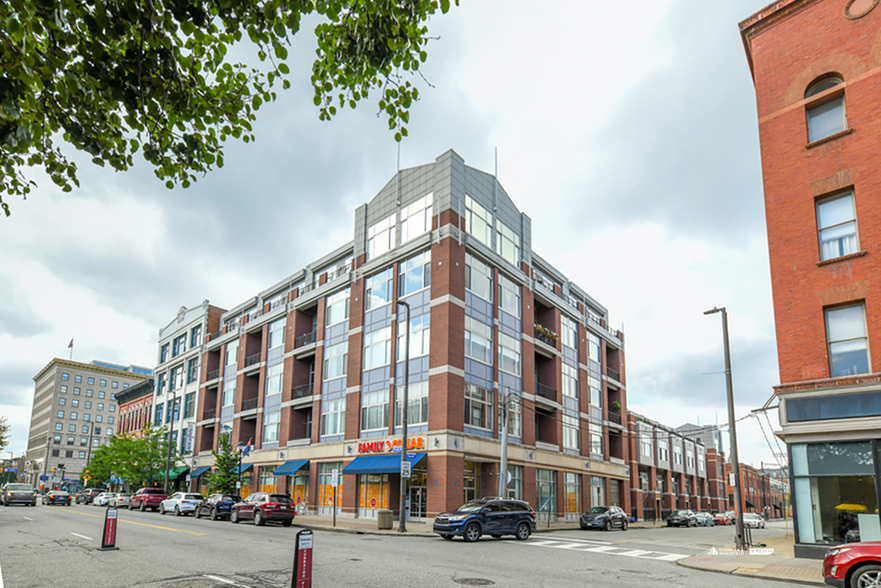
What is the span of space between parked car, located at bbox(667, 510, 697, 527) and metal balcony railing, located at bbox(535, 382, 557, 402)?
18.8m

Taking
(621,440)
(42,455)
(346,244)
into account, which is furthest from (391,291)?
(42,455)

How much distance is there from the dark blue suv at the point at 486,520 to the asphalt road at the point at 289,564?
6.31ft

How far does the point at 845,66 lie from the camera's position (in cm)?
1936

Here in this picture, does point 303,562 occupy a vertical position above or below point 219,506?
above

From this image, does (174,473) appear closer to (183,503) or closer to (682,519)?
(183,503)

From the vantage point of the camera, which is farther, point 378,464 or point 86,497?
point 86,497

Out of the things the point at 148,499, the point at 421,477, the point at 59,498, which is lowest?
the point at 59,498

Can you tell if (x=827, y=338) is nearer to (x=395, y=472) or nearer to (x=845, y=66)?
(x=845, y=66)

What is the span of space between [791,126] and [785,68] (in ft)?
7.27

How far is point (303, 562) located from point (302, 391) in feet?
123

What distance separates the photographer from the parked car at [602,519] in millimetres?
35531

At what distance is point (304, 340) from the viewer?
4491 centimetres

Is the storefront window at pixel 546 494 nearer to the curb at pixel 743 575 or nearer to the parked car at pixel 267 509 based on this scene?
the parked car at pixel 267 509

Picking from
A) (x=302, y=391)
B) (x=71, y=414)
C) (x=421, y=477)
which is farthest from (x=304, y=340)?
(x=71, y=414)
